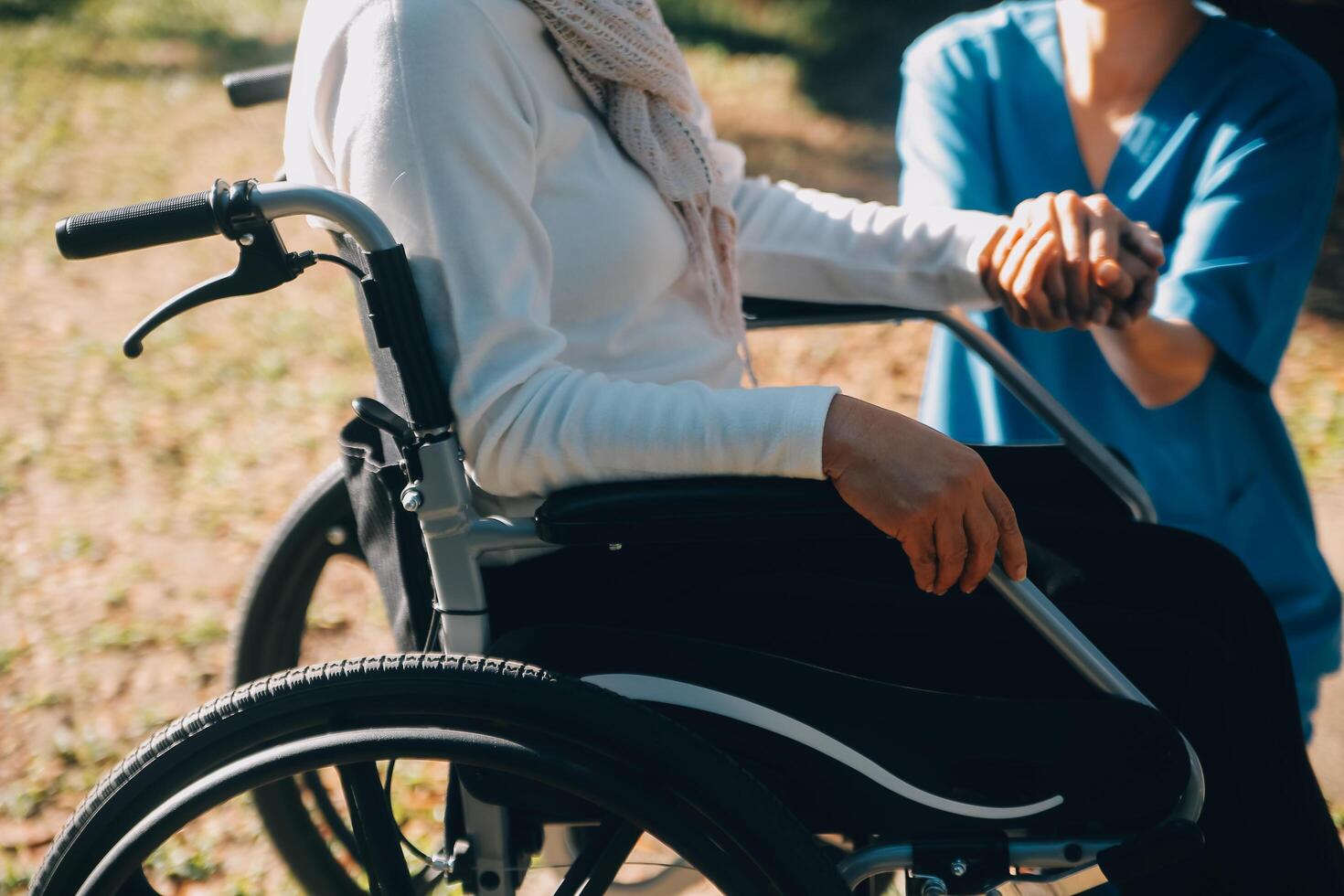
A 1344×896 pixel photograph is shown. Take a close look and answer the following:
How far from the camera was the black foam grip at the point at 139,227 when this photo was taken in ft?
3.55

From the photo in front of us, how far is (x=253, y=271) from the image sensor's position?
1120 millimetres

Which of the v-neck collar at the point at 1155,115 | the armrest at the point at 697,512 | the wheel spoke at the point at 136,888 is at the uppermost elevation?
the armrest at the point at 697,512

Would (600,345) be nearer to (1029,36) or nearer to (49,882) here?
(49,882)


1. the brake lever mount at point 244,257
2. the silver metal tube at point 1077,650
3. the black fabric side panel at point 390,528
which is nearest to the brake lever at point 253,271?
the brake lever mount at point 244,257

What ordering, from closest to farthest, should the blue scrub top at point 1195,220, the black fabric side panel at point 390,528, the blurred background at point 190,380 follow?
the black fabric side panel at point 390,528, the blue scrub top at point 1195,220, the blurred background at point 190,380

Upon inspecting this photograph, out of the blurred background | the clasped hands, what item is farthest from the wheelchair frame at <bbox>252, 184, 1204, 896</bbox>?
the blurred background

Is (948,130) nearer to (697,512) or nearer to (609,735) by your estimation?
(697,512)

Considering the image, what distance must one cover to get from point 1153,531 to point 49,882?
1158 mm

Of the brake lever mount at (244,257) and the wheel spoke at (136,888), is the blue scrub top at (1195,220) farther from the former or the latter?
the wheel spoke at (136,888)

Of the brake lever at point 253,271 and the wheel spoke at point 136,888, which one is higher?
the brake lever at point 253,271

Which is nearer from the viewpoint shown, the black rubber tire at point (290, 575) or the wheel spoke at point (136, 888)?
the wheel spoke at point (136, 888)

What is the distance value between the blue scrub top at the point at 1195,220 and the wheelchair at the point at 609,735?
71 centimetres

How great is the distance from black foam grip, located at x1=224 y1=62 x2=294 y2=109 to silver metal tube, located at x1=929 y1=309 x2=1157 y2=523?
2.91 ft

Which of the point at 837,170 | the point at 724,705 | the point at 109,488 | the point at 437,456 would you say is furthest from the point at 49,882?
the point at 837,170
